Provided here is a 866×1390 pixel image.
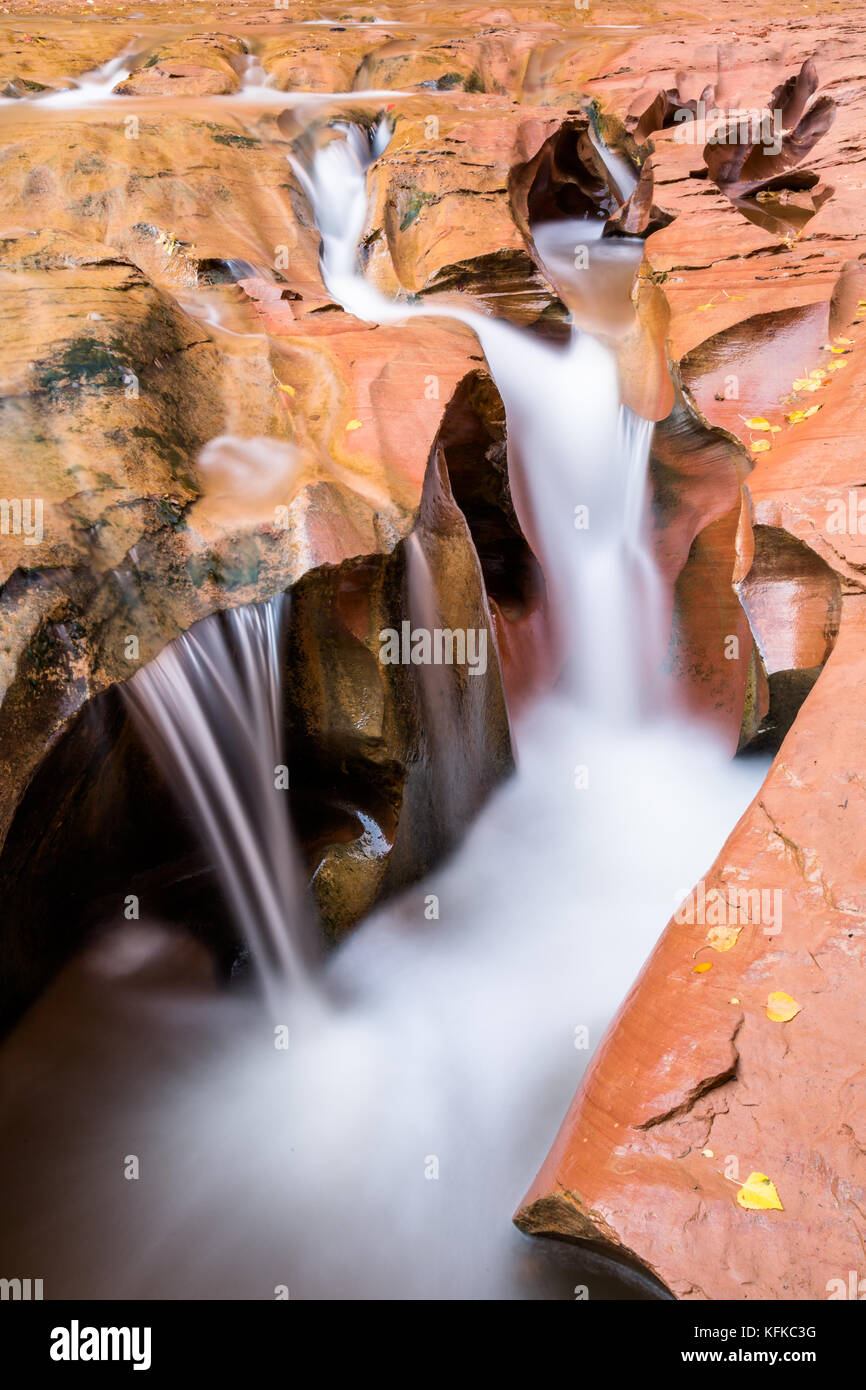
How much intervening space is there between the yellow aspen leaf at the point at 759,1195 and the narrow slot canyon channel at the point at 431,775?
11 millimetres

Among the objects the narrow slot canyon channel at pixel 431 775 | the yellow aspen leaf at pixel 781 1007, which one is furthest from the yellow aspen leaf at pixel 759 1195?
the yellow aspen leaf at pixel 781 1007

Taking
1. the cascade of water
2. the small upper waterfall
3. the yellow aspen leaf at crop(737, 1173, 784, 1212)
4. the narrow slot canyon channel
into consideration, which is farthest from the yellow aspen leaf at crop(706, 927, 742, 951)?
the small upper waterfall

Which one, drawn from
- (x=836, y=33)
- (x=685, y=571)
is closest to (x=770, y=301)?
(x=685, y=571)

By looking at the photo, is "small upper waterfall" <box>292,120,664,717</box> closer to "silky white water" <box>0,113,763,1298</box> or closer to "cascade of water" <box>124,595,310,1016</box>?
"silky white water" <box>0,113,763,1298</box>

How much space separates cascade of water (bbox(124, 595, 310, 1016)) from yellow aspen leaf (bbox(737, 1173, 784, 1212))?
229 cm

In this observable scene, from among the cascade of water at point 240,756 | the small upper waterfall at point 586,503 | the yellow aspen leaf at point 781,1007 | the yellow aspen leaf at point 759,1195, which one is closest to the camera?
the yellow aspen leaf at point 759,1195

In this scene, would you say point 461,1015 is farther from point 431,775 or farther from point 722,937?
point 722,937

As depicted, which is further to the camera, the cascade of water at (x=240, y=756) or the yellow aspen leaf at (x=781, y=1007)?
the cascade of water at (x=240, y=756)

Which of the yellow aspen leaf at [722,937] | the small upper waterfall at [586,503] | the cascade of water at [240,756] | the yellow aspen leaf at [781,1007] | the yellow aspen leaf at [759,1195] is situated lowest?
the yellow aspen leaf at [759,1195]

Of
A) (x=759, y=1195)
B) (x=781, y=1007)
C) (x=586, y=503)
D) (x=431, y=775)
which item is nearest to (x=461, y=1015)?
(x=431, y=775)

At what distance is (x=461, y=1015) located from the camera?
4102mm

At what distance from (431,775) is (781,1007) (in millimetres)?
2148

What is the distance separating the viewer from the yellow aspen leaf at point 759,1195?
2264 mm

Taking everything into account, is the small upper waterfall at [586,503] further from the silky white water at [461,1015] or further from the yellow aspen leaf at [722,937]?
the yellow aspen leaf at [722,937]
